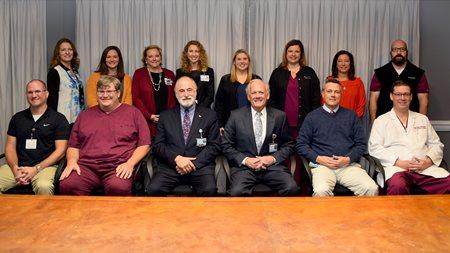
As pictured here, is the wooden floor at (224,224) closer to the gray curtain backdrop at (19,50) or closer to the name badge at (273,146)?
the name badge at (273,146)

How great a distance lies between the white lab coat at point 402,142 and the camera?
3.74m

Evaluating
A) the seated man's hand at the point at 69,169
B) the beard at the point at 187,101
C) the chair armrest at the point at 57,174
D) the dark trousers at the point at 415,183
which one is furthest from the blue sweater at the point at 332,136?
the chair armrest at the point at 57,174

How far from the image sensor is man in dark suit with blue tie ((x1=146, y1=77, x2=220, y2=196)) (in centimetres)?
363

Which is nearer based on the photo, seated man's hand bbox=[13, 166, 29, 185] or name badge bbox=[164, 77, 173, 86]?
seated man's hand bbox=[13, 166, 29, 185]

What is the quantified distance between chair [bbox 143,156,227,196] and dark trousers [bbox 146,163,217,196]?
4 centimetres

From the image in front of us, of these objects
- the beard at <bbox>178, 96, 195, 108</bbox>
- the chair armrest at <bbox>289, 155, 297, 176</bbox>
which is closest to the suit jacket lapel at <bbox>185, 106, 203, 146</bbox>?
the beard at <bbox>178, 96, 195, 108</bbox>

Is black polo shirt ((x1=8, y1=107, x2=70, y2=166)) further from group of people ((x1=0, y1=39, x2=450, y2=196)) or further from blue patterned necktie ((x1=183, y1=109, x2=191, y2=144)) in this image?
blue patterned necktie ((x1=183, y1=109, x2=191, y2=144))

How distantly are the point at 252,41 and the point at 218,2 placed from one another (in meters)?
0.62

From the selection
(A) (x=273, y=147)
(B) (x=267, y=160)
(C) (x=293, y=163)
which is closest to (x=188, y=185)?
(B) (x=267, y=160)

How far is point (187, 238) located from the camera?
196 centimetres

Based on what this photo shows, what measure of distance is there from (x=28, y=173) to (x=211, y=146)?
1545 mm

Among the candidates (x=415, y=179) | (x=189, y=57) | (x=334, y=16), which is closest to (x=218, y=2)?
(x=189, y=57)

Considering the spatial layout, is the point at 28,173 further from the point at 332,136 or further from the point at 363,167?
the point at 363,167

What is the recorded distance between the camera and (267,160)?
369 cm
